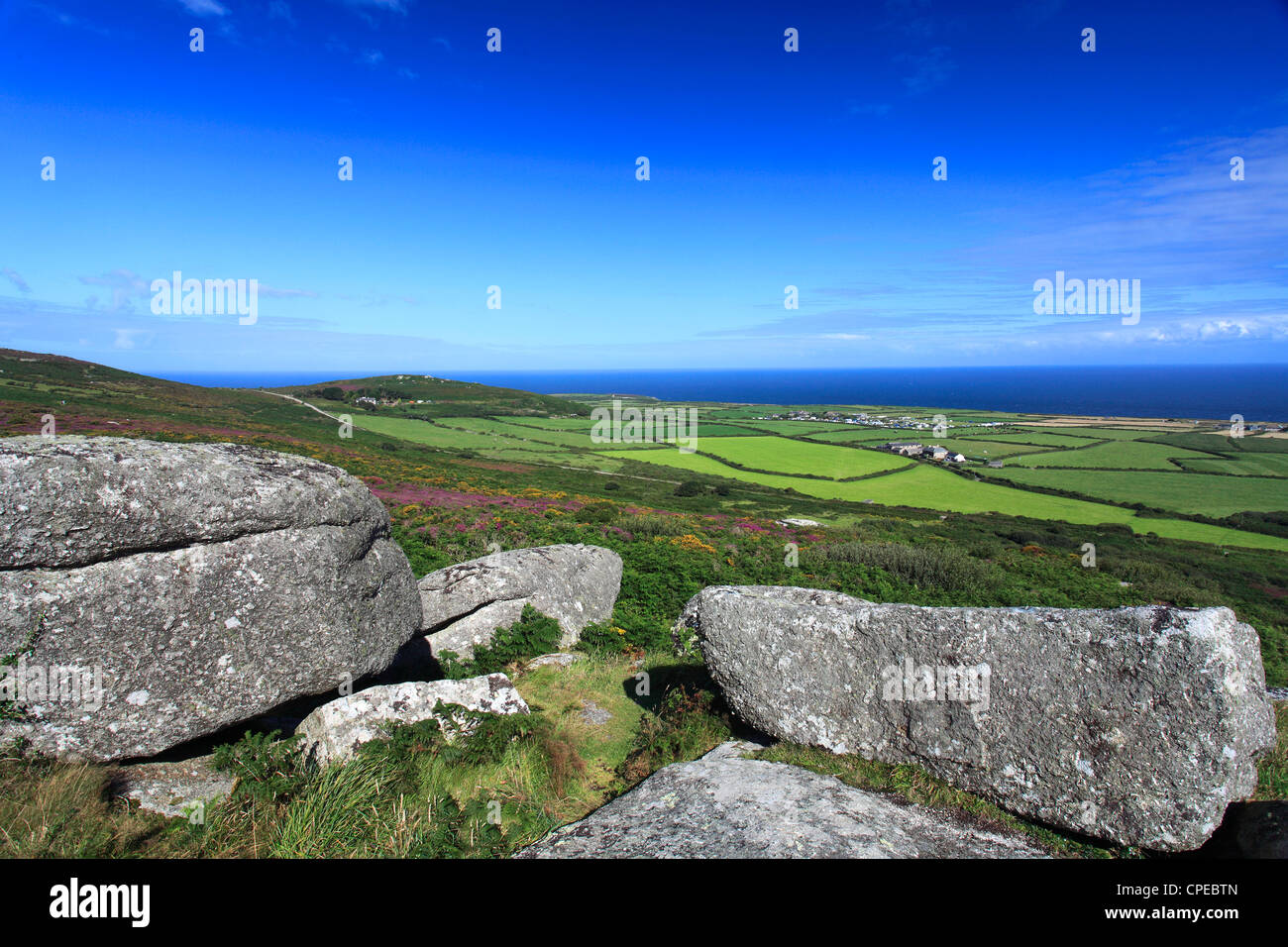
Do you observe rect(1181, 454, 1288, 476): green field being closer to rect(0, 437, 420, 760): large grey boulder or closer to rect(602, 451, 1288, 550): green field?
rect(602, 451, 1288, 550): green field

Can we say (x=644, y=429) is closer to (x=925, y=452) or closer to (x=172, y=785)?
(x=925, y=452)

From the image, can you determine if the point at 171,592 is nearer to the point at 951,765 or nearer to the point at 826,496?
the point at 951,765

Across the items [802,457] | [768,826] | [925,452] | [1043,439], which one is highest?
[1043,439]

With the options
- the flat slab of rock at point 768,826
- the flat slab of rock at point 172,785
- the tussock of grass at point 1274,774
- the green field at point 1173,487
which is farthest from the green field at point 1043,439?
the flat slab of rock at point 172,785

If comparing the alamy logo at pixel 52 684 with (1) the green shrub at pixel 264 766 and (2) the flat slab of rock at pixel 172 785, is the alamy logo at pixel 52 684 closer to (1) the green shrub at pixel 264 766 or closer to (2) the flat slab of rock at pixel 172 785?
(2) the flat slab of rock at pixel 172 785

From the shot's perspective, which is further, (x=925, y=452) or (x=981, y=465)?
(x=925, y=452)
